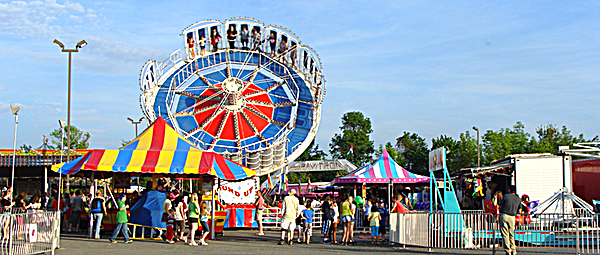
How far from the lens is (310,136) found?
45375 mm

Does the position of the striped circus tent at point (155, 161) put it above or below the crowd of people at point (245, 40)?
below

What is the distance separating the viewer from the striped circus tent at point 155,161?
63.4 ft

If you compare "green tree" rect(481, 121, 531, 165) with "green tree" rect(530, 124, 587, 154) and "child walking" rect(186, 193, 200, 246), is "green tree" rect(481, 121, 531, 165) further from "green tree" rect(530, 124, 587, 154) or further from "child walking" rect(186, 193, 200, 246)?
"child walking" rect(186, 193, 200, 246)

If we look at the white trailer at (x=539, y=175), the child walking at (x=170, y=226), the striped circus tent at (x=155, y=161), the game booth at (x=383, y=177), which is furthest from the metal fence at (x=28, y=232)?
the white trailer at (x=539, y=175)

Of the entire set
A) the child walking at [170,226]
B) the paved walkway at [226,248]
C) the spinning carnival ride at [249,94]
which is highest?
the spinning carnival ride at [249,94]

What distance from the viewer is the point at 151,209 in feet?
62.2

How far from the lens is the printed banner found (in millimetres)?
31391

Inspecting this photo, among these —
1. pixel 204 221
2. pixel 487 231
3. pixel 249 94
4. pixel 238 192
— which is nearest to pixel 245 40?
pixel 249 94

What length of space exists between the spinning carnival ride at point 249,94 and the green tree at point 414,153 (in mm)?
37672

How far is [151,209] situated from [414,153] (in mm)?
70735

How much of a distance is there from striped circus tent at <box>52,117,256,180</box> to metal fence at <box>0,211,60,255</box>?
14.8ft

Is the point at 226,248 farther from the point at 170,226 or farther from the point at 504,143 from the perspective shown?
the point at 504,143

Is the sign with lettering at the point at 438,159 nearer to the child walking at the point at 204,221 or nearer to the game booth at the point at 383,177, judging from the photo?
the child walking at the point at 204,221

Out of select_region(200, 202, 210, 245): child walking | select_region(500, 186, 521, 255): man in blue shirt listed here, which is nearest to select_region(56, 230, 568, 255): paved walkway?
select_region(200, 202, 210, 245): child walking
